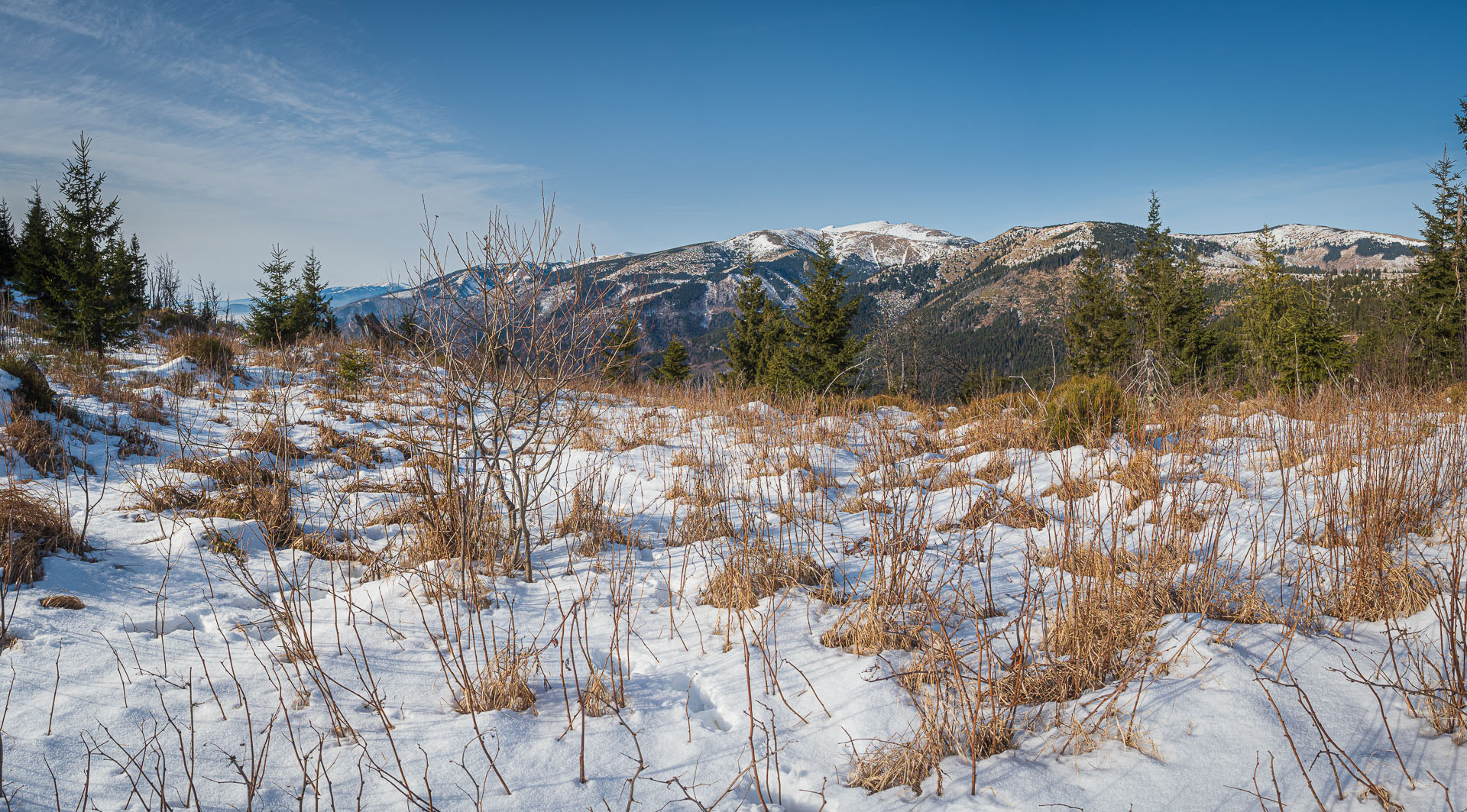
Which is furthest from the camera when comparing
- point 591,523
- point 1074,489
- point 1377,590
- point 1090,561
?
point 1074,489

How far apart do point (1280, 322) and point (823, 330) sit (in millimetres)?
18366

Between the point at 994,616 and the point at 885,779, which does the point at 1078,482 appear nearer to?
the point at 994,616

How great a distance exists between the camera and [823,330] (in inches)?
1041

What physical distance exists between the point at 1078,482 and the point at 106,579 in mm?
5757

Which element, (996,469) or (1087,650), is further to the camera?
(996,469)

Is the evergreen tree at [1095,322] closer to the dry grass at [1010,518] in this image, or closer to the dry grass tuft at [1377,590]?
the dry grass at [1010,518]

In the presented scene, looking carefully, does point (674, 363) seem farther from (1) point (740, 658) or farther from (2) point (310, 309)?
(1) point (740, 658)

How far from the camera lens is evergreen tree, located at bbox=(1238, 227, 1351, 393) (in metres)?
19.8

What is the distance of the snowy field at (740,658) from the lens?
168 centimetres

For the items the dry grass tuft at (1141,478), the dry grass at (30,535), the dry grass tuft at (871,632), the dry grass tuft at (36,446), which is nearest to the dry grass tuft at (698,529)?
the dry grass tuft at (871,632)

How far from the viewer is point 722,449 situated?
21.2 feet

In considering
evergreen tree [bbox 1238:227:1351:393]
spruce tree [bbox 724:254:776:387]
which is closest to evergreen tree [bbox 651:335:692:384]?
spruce tree [bbox 724:254:776:387]

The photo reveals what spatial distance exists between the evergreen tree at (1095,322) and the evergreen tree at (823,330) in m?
17.7

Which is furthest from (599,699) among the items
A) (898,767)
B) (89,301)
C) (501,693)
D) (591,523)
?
(89,301)
